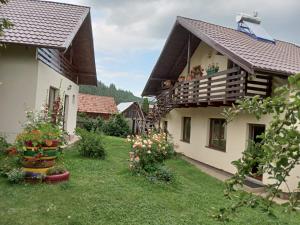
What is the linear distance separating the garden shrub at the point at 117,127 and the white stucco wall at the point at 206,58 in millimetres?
12815

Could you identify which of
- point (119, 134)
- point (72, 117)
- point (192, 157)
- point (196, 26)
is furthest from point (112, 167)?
point (119, 134)

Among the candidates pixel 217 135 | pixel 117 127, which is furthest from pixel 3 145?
pixel 117 127

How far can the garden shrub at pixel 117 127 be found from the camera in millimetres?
27547

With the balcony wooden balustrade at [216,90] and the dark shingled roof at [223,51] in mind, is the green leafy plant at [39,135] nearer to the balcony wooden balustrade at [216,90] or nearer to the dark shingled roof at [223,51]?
the balcony wooden balustrade at [216,90]

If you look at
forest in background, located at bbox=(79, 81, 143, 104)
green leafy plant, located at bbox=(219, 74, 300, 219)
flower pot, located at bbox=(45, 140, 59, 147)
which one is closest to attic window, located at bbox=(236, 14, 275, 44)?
flower pot, located at bbox=(45, 140, 59, 147)

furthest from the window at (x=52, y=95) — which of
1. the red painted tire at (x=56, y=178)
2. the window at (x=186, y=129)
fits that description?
the window at (x=186, y=129)

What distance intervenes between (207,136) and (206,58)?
3.78 meters

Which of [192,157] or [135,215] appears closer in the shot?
[135,215]

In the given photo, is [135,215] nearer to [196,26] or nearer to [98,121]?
[196,26]

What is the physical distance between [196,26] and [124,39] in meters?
7.50

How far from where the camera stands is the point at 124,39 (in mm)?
19984

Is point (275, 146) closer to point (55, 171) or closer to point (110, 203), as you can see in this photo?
point (110, 203)

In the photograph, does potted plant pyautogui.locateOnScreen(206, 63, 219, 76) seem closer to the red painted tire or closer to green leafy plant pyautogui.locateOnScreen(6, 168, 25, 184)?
the red painted tire

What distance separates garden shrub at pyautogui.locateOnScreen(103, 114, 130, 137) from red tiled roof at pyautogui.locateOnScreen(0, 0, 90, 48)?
50.2 feet
